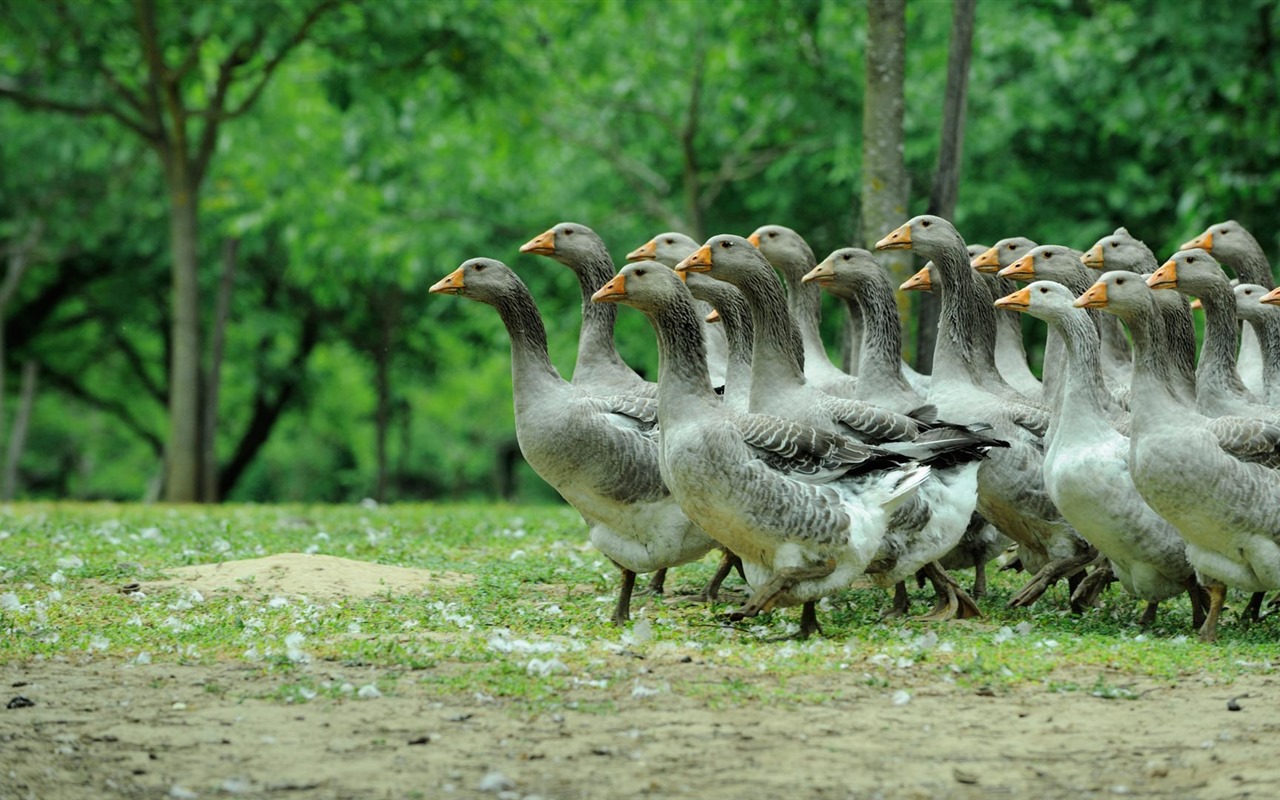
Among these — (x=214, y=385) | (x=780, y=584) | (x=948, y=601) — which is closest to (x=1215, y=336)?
(x=948, y=601)

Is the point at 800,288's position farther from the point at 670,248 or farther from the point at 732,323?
the point at 732,323

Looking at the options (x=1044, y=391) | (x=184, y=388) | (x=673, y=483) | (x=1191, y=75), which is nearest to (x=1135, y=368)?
(x=1044, y=391)

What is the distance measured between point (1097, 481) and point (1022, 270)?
2.12 metres

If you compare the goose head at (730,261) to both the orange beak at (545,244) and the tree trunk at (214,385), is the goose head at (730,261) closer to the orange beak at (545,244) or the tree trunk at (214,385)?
the orange beak at (545,244)

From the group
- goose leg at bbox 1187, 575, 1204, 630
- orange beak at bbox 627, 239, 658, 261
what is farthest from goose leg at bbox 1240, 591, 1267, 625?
orange beak at bbox 627, 239, 658, 261

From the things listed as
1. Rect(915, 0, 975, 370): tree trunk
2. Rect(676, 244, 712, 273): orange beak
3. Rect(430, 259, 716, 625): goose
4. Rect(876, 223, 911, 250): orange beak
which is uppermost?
Rect(915, 0, 975, 370): tree trunk

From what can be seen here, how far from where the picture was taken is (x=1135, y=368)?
776 centimetres

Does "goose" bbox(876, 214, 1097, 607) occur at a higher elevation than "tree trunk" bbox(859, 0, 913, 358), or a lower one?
lower

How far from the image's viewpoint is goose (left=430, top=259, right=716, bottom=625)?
27.8ft

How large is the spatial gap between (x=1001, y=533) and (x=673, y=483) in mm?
2909

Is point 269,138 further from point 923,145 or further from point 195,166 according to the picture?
point 923,145

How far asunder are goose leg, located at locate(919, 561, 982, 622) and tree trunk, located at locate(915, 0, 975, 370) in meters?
4.38

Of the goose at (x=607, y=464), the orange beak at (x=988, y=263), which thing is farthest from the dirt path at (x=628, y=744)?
the orange beak at (x=988, y=263)

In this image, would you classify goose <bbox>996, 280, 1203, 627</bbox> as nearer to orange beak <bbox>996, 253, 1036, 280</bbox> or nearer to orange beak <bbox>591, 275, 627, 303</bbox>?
orange beak <bbox>996, 253, 1036, 280</bbox>
